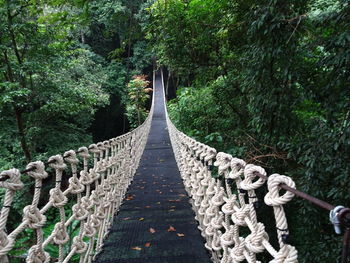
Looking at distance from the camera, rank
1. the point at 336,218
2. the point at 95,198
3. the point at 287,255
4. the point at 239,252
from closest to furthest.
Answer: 1. the point at 336,218
2. the point at 287,255
3. the point at 239,252
4. the point at 95,198

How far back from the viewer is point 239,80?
2.83 metres

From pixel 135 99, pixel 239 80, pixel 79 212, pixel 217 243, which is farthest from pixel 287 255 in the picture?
pixel 135 99

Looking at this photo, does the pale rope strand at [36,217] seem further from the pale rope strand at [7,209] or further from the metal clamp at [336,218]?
the metal clamp at [336,218]

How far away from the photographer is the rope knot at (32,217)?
0.83 m

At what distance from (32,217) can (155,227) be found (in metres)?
1.17

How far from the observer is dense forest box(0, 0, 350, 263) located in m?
1.47

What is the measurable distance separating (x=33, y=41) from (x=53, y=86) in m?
0.75

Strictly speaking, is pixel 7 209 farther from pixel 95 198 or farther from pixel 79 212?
pixel 95 198

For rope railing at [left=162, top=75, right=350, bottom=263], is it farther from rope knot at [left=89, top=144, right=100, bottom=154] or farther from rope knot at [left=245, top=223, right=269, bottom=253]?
rope knot at [left=89, top=144, right=100, bottom=154]

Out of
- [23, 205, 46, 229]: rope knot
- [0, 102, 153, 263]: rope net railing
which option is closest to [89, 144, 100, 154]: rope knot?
[0, 102, 153, 263]: rope net railing

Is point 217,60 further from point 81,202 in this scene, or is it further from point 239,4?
point 81,202

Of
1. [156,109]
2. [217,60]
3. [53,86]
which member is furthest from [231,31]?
[156,109]

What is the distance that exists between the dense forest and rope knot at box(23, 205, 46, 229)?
4.35ft

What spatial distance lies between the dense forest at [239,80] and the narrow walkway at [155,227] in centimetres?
66
